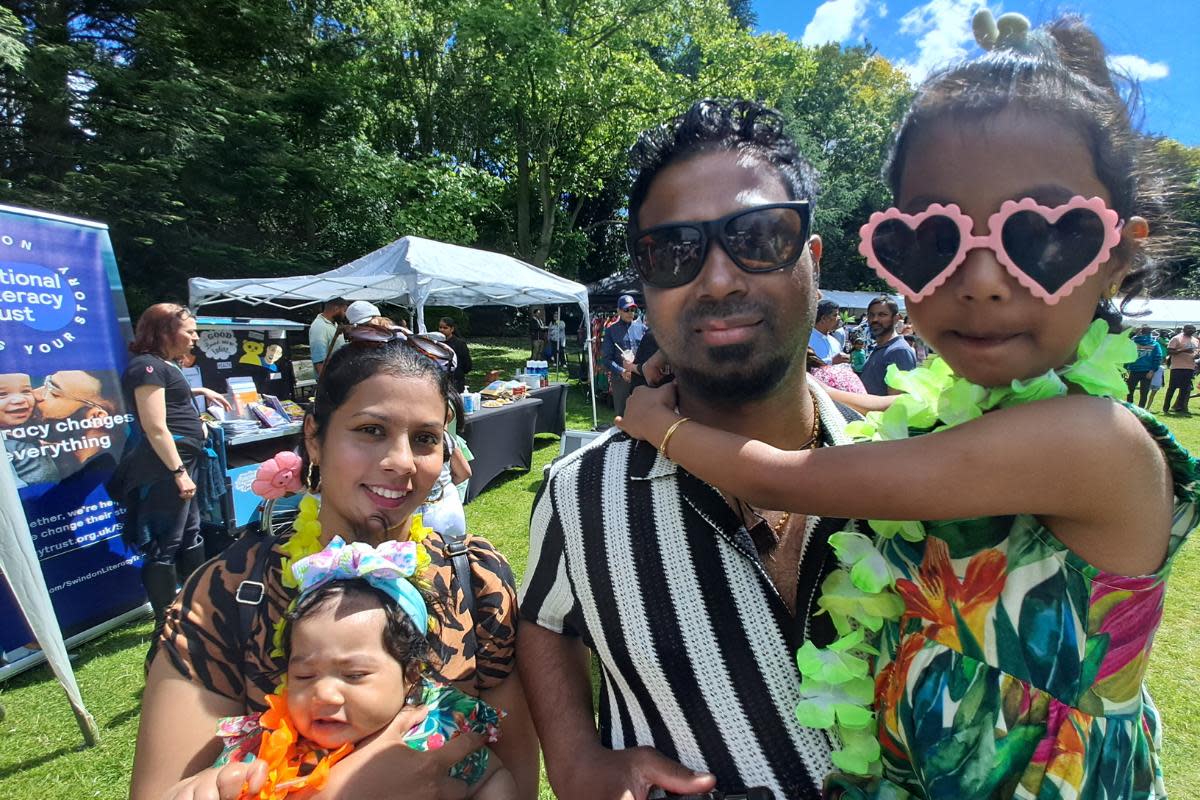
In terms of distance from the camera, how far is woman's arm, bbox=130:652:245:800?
1292 mm

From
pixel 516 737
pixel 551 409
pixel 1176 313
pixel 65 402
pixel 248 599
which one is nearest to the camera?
pixel 248 599

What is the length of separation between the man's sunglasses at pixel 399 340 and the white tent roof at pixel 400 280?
23.8 ft

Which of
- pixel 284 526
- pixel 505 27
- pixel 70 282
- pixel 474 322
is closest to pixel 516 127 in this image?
pixel 505 27

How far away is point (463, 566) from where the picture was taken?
1.66m

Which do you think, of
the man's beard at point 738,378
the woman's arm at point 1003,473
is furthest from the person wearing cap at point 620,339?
the woman's arm at point 1003,473

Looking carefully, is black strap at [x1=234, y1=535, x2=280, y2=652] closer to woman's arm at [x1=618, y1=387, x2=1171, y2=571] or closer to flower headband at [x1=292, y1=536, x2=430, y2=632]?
flower headband at [x1=292, y1=536, x2=430, y2=632]

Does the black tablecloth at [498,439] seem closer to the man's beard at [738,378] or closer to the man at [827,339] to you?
the man at [827,339]

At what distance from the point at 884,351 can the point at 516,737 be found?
6.11 m

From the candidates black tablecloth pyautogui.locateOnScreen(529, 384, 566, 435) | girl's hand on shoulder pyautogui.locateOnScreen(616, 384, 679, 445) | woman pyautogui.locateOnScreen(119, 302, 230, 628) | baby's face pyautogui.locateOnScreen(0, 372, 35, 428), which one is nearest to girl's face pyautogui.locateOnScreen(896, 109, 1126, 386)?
girl's hand on shoulder pyautogui.locateOnScreen(616, 384, 679, 445)

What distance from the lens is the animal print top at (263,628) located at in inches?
55.6

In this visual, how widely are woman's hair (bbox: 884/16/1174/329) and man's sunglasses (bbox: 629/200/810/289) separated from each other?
8.3 inches

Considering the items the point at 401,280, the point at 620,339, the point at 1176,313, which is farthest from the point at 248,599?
the point at 1176,313

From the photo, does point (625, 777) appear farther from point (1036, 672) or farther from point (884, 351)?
point (884, 351)

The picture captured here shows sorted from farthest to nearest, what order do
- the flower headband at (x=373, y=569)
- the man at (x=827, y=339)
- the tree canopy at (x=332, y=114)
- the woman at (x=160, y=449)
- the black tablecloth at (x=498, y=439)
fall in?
1. the tree canopy at (x=332, y=114)
2. the black tablecloth at (x=498, y=439)
3. the man at (x=827, y=339)
4. the woman at (x=160, y=449)
5. the flower headband at (x=373, y=569)
